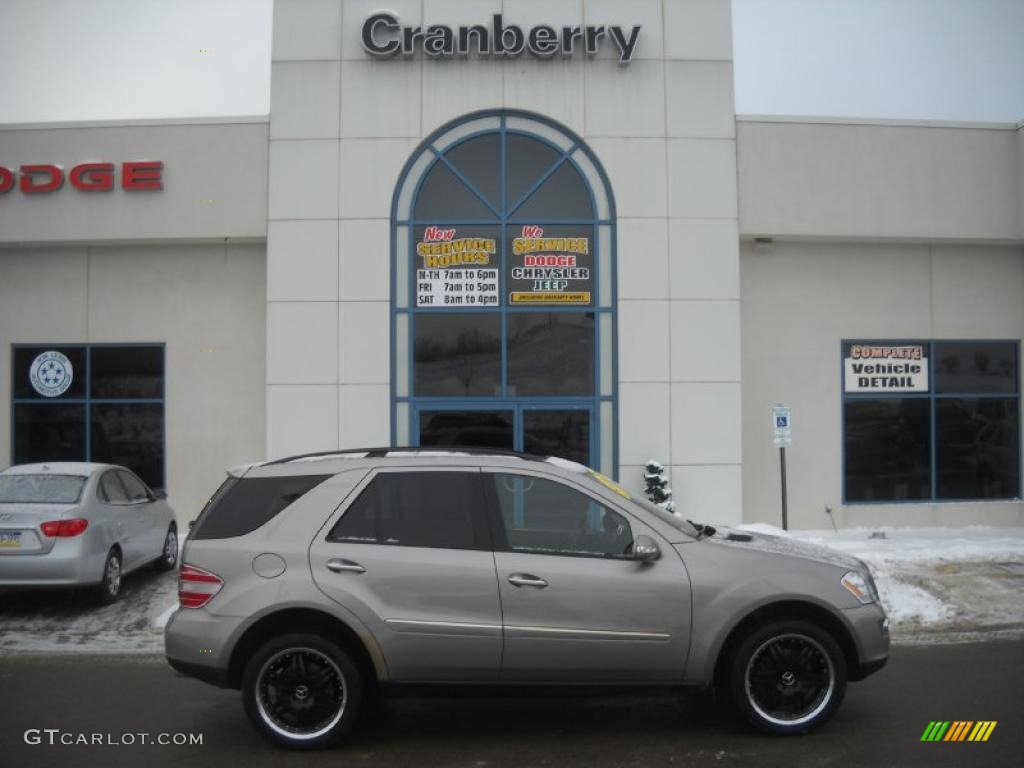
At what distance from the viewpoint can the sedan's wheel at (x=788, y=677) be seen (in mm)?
5996

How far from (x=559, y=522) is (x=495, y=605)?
2.22 feet

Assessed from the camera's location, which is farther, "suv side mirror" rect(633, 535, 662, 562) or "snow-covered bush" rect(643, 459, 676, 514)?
"snow-covered bush" rect(643, 459, 676, 514)

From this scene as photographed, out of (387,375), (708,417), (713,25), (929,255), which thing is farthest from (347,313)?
(929,255)

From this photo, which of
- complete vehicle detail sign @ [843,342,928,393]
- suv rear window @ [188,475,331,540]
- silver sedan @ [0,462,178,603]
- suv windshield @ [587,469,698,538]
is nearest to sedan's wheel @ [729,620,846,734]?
suv windshield @ [587,469,698,538]

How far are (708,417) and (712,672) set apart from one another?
9.17 metres

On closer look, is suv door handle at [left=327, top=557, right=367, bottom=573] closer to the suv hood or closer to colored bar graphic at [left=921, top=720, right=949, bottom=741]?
the suv hood

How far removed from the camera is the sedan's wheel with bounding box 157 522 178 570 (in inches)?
495

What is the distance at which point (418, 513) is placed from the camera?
20.4 feet

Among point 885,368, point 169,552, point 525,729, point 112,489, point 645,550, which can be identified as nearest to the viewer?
point 645,550

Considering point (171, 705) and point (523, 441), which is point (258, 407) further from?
point (171, 705)

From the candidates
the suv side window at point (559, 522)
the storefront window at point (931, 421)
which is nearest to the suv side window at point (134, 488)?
the suv side window at point (559, 522)

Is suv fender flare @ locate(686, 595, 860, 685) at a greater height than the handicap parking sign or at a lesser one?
lesser

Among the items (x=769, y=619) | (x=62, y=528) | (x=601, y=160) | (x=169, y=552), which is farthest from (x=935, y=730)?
(x=601, y=160)

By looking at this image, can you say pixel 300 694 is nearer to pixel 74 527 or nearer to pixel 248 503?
pixel 248 503
